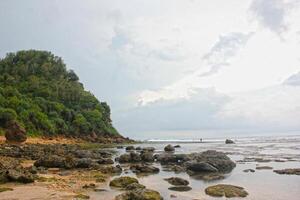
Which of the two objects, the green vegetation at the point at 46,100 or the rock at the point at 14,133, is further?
the green vegetation at the point at 46,100

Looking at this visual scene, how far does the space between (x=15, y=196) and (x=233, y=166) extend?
20363mm

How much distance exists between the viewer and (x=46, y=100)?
99125mm

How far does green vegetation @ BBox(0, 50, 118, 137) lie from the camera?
82125 mm

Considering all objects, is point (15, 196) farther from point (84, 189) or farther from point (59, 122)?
point (59, 122)

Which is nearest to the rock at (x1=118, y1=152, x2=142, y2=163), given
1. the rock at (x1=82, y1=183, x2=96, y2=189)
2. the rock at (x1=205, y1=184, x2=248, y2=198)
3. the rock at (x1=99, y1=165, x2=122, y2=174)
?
the rock at (x1=99, y1=165, x2=122, y2=174)

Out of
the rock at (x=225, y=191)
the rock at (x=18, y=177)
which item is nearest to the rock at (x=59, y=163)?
the rock at (x=18, y=177)

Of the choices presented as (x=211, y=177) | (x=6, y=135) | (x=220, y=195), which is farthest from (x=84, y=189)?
(x=6, y=135)

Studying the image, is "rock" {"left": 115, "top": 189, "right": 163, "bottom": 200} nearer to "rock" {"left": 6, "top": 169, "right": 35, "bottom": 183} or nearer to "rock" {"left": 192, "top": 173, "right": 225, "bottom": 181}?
"rock" {"left": 6, "top": 169, "right": 35, "bottom": 183}

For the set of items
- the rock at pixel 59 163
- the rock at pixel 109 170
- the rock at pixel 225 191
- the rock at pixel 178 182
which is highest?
the rock at pixel 59 163

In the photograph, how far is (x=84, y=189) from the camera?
60.6 ft

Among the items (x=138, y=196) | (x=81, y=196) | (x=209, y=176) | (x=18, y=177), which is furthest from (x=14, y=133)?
(x=138, y=196)

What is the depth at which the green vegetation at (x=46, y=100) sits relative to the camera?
269 feet

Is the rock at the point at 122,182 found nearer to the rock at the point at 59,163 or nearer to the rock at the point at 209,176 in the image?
the rock at the point at 209,176

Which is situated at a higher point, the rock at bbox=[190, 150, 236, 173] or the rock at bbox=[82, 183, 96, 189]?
the rock at bbox=[190, 150, 236, 173]
